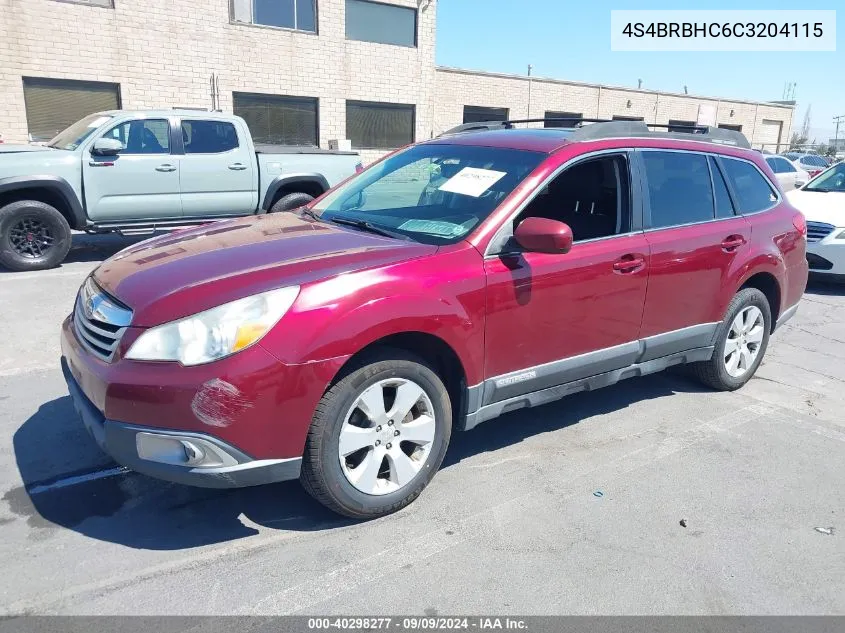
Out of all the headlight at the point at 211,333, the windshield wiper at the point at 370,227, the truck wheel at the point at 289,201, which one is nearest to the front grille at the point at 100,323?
the headlight at the point at 211,333

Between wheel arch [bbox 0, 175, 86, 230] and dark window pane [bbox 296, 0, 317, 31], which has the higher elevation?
dark window pane [bbox 296, 0, 317, 31]

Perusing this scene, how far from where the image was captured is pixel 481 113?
2377cm

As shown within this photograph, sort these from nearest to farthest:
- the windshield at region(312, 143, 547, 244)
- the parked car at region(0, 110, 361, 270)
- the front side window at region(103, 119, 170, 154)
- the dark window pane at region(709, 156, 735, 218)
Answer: the windshield at region(312, 143, 547, 244)
the dark window pane at region(709, 156, 735, 218)
the parked car at region(0, 110, 361, 270)
the front side window at region(103, 119, 170, 154)

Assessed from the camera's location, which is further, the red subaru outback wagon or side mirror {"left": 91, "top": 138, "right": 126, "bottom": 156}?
side mirror {"left": 91, "top": 138, "right": 126, "bottom": 156}

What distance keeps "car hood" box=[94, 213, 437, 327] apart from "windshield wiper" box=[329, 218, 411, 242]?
0.24ft

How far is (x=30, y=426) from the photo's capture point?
13.5 ft

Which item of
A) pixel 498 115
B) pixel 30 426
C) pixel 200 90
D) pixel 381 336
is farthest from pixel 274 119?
pixel 381 336

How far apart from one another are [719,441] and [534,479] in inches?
54.9

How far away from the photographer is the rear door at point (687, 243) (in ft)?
14.0

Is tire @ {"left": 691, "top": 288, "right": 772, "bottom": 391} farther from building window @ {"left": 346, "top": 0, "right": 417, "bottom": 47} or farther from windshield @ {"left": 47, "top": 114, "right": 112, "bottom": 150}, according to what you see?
building window @ {"left": 346, "top": 0, "right": 417, "bottom": 47}

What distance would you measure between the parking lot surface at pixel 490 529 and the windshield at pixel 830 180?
693cm

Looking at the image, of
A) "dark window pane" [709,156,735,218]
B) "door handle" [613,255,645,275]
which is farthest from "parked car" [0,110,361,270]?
"door handle" [613,255,645,275]

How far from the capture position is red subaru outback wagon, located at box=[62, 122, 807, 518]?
9.12 ft

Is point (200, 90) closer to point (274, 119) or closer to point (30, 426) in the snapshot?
point (274, 119)
